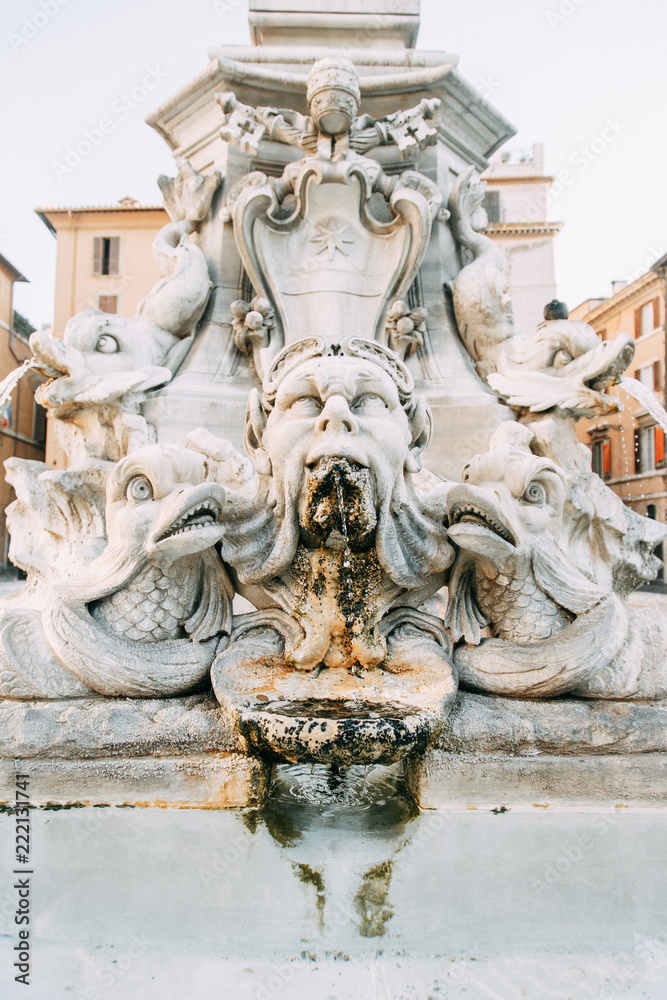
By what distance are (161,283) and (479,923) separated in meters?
3.75

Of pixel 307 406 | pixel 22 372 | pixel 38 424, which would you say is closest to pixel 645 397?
pixel 307 406

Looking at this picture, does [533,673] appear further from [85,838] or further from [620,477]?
[620,477]

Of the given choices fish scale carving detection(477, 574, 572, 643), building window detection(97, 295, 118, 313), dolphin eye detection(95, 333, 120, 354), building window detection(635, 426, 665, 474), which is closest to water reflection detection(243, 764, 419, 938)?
fish scale carving detection(477, 574, 572, 643)

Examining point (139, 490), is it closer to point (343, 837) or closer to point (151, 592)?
point (151, 592)

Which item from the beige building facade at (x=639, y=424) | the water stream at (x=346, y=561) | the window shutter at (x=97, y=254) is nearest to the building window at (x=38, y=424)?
the window shutter at (x=97, y=254)

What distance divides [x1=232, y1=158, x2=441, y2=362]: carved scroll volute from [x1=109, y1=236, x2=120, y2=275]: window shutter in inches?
805

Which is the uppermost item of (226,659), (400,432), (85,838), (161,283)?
(161,283)

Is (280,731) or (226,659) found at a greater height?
(226,659)

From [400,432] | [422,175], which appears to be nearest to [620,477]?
[422,175]

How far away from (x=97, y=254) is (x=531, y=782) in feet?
78.9

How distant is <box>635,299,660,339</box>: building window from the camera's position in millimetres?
22333

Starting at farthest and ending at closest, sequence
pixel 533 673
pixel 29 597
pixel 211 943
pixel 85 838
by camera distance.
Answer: pixel 29 597
pixel 533 673
pixel 85 838
pixel 211 943

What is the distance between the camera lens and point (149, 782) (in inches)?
79.0

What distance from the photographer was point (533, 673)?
2209 mm
